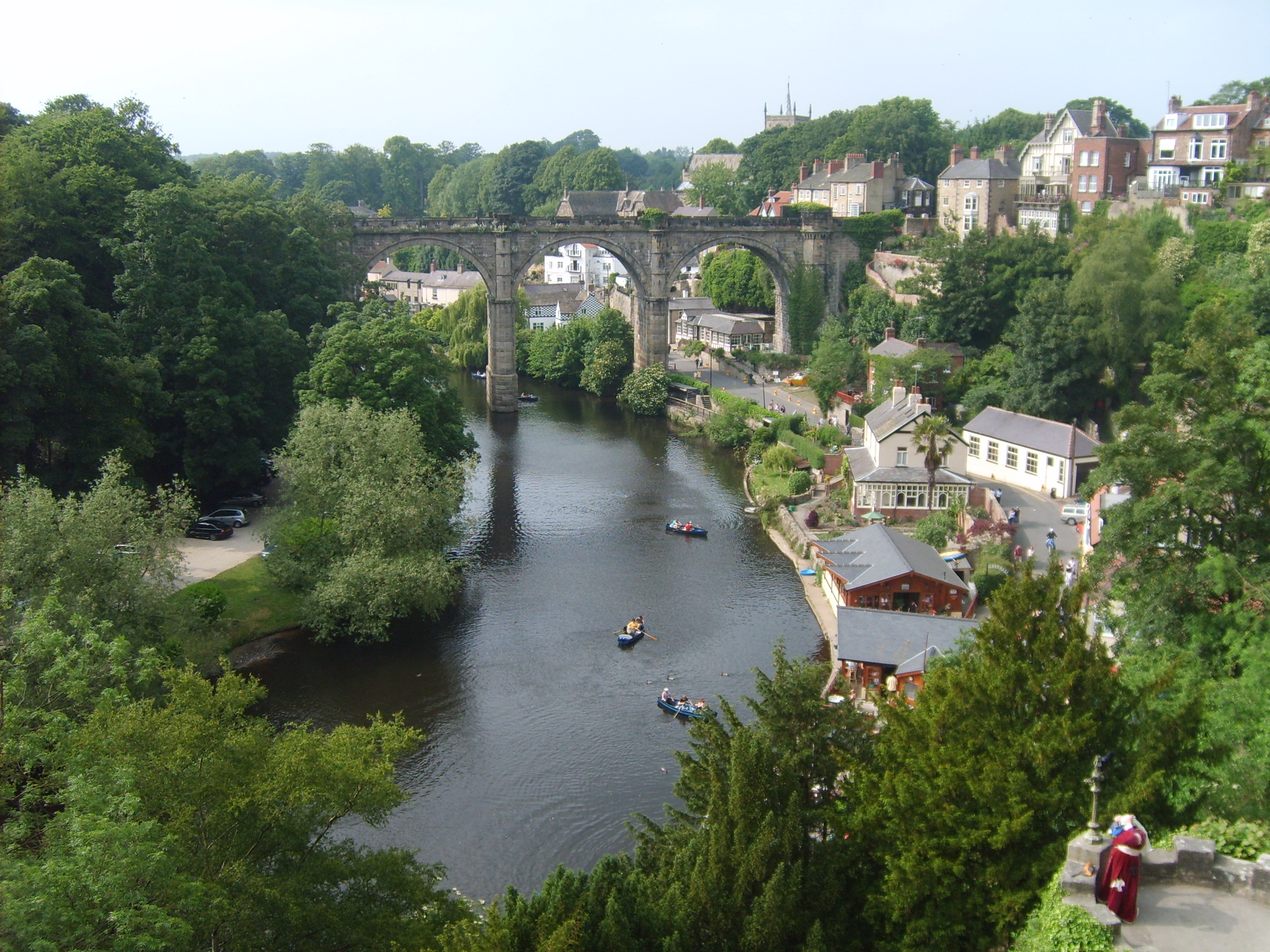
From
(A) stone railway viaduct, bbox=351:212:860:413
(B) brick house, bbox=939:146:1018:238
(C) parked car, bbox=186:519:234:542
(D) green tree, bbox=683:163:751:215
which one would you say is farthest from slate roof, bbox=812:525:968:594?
(D) green tree, bbox=683:163:751:215

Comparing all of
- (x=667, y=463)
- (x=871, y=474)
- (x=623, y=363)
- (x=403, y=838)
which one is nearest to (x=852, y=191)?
(x=623, y=363)

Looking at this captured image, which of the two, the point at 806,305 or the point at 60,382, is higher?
the point at 806,305

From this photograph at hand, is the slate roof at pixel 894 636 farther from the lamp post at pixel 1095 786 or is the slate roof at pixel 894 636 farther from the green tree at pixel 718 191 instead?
the green tree at pixel 718 191

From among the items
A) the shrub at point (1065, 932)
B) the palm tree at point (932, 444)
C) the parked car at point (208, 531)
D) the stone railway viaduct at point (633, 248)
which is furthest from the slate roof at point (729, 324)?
the shrub at point (1065, 932)

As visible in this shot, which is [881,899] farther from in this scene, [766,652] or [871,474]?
[871,474]

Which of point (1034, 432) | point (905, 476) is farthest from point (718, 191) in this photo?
point (905, 476)

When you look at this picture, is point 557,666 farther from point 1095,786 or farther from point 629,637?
point 1095,786

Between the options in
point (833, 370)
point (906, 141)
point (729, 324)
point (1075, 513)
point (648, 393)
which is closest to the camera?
point (1075, 513)
